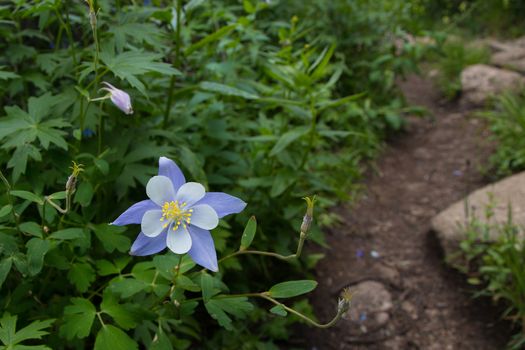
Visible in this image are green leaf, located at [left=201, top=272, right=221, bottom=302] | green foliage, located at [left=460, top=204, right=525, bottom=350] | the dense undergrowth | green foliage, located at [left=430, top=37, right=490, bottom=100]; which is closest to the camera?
green leaf, located at [left=201, top=272, right=221, bottom=302]

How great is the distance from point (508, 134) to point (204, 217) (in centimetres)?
340

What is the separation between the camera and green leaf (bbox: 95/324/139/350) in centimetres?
129

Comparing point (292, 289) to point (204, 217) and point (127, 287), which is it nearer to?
point (204, 217)

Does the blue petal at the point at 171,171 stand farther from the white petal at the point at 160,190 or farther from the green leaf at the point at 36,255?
the green leaf at the point at 36,255

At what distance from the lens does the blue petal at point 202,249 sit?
1.15 m

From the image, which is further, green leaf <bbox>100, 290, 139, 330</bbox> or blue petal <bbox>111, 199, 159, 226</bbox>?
green leaf <bbox>100, 290, 139, 330</bbox>

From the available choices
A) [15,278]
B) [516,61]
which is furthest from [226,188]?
[516,61]

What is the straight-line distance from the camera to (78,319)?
4.34 ft

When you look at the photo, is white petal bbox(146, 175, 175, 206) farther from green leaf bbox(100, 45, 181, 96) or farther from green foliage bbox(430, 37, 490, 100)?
green foliage bbox(430, 37, 490, 100)

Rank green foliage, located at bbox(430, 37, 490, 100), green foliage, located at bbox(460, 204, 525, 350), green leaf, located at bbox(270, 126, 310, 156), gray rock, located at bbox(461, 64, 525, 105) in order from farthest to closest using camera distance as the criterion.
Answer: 1. green foliage, located at bbox(430, 37, 490, 100)
2. gray rock, located at bbox(461, 64, 525, 105)
3. green foliage, located at bbox(460, 204, 525, 350)
4. green leaf, located at bbox(270, 126, 310, 156)

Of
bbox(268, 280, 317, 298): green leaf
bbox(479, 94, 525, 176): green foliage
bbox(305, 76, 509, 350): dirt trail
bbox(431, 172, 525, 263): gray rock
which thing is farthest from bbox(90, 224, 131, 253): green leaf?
bbox(479, 94, 525, 176): green foliage

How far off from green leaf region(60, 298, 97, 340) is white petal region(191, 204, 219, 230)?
1.36ft

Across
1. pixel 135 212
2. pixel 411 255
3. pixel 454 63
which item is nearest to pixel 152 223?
pixel 135 212

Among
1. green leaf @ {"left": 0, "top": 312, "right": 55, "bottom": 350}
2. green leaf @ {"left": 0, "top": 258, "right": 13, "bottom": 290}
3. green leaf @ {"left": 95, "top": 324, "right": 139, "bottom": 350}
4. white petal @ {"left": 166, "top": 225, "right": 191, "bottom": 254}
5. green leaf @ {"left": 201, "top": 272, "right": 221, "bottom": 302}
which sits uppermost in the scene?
white petal @ {"left": 166, "top": 225, "right": 191, "bottom": 254}
